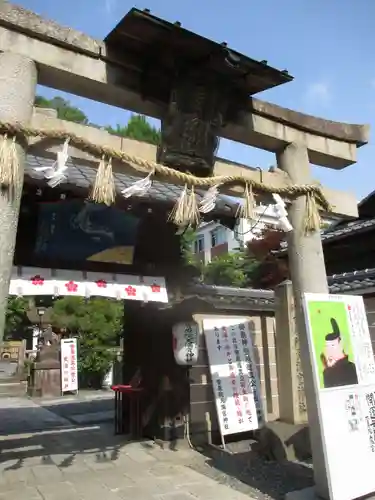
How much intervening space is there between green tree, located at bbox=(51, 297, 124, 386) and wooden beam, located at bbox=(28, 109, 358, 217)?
50.8 feet

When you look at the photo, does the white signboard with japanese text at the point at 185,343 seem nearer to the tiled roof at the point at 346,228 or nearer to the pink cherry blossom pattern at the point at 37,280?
the pink cherry blossom pattern at the point at 37,280

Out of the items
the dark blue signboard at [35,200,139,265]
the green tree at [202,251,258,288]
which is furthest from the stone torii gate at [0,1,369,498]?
the green tree at [202,251,258,288]

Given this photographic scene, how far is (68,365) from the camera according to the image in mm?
16250

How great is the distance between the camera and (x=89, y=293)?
6695 millimetres

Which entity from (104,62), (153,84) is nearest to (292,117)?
(153,84)

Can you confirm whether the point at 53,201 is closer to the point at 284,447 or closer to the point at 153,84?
the point at 153,84

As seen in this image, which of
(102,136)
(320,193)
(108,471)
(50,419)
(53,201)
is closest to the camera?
(102,136)

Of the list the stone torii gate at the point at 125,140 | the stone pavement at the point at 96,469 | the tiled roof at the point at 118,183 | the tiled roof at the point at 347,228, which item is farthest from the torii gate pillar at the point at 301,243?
the tiled roof at the point at 347,228

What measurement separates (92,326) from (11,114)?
56.2ft

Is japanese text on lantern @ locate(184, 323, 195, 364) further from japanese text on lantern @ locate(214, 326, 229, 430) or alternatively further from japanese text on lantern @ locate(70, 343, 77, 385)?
japanese text on lantern @ locate(70, 343, 77, 385)

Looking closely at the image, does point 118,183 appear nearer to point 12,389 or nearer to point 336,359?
point 336,359

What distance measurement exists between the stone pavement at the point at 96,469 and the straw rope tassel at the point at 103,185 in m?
3.84

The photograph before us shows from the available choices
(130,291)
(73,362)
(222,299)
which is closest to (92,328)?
(73,362)

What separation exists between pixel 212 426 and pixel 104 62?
715 centimetres
